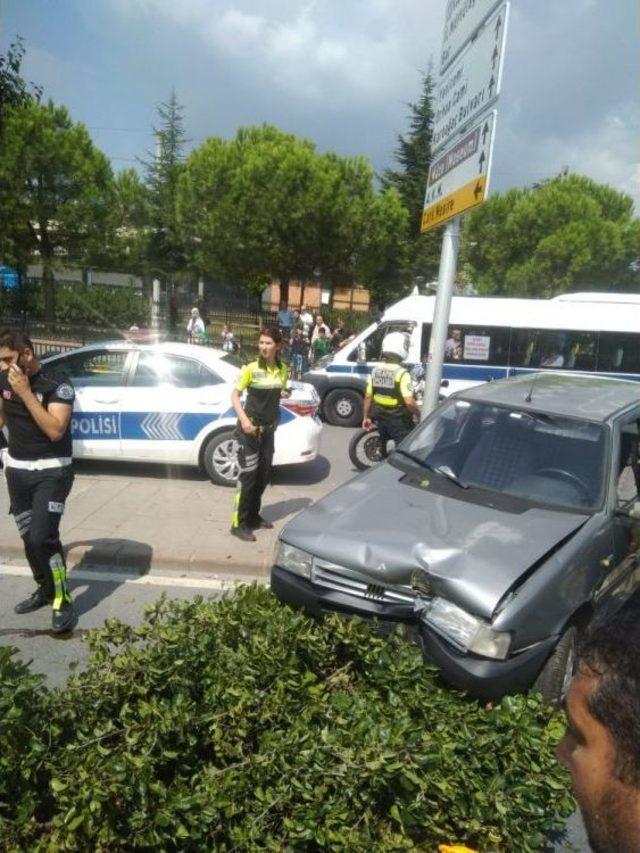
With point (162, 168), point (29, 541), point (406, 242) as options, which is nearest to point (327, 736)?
point (29, 541)

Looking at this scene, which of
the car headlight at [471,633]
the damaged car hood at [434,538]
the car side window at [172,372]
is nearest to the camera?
the car headlight at [471,633]

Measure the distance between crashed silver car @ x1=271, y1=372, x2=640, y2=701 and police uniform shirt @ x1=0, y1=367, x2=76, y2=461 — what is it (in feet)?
5.62

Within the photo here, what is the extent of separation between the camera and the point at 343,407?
1282 cm

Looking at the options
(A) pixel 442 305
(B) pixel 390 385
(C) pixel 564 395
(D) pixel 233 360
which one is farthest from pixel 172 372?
(C) pixel 564 395

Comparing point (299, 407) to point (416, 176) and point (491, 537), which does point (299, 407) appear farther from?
point (416, 176)

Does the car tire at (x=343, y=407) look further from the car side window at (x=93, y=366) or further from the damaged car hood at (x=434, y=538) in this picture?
the damaged car hood at (x=434, y=538)

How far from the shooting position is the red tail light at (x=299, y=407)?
8.01 m

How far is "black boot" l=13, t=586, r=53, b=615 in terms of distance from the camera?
15.3ft

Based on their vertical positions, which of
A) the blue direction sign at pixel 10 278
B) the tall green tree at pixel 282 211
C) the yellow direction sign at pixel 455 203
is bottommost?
the blue direction sign at pixel 10 278

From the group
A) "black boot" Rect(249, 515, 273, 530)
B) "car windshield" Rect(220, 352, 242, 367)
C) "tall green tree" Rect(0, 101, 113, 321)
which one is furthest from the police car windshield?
"tall green tree" Rect(0, 101, 113, 321)

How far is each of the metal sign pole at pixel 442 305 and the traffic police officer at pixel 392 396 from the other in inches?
63.0

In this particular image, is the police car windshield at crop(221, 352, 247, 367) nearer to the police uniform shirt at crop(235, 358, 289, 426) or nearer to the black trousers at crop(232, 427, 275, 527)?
the police uniform shirt at crop(235, 358, 289, 426)

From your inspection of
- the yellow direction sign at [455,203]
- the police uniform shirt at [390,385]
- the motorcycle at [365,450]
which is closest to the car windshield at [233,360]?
the police uniform shirt at [390,385]

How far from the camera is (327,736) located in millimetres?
1971
